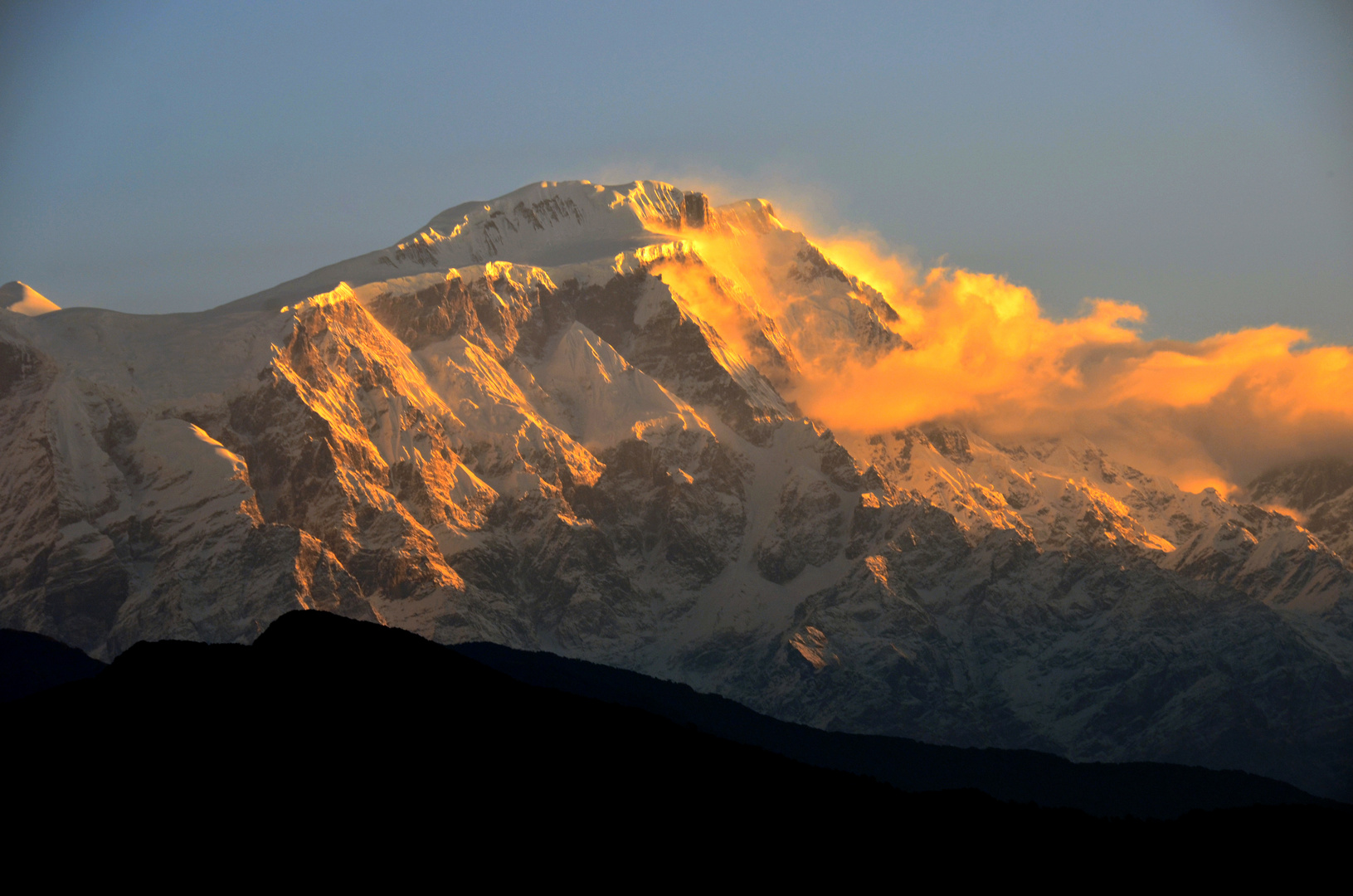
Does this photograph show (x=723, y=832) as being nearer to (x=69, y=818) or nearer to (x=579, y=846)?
(x=579, y=846)

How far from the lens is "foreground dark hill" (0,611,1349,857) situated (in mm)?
104625

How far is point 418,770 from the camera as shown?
112 m

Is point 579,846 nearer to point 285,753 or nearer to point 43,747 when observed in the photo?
point 285,753

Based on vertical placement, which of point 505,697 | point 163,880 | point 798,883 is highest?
point 505,697

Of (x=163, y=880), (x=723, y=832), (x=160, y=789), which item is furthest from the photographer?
(x=723, y=832)

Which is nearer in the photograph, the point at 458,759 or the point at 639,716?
the point at 458,759

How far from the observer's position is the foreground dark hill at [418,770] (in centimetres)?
10462

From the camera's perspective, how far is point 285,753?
109000mm

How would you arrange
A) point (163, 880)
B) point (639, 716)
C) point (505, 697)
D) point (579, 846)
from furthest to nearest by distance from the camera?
point (639, 716), point (505, 697), point (579, 846), point (163, 880)

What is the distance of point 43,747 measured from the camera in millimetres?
107000

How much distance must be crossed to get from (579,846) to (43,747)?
31.7 m

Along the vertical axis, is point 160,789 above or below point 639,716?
below

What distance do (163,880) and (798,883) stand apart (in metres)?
38.6

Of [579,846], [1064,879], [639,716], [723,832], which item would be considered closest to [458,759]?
[579,846]
